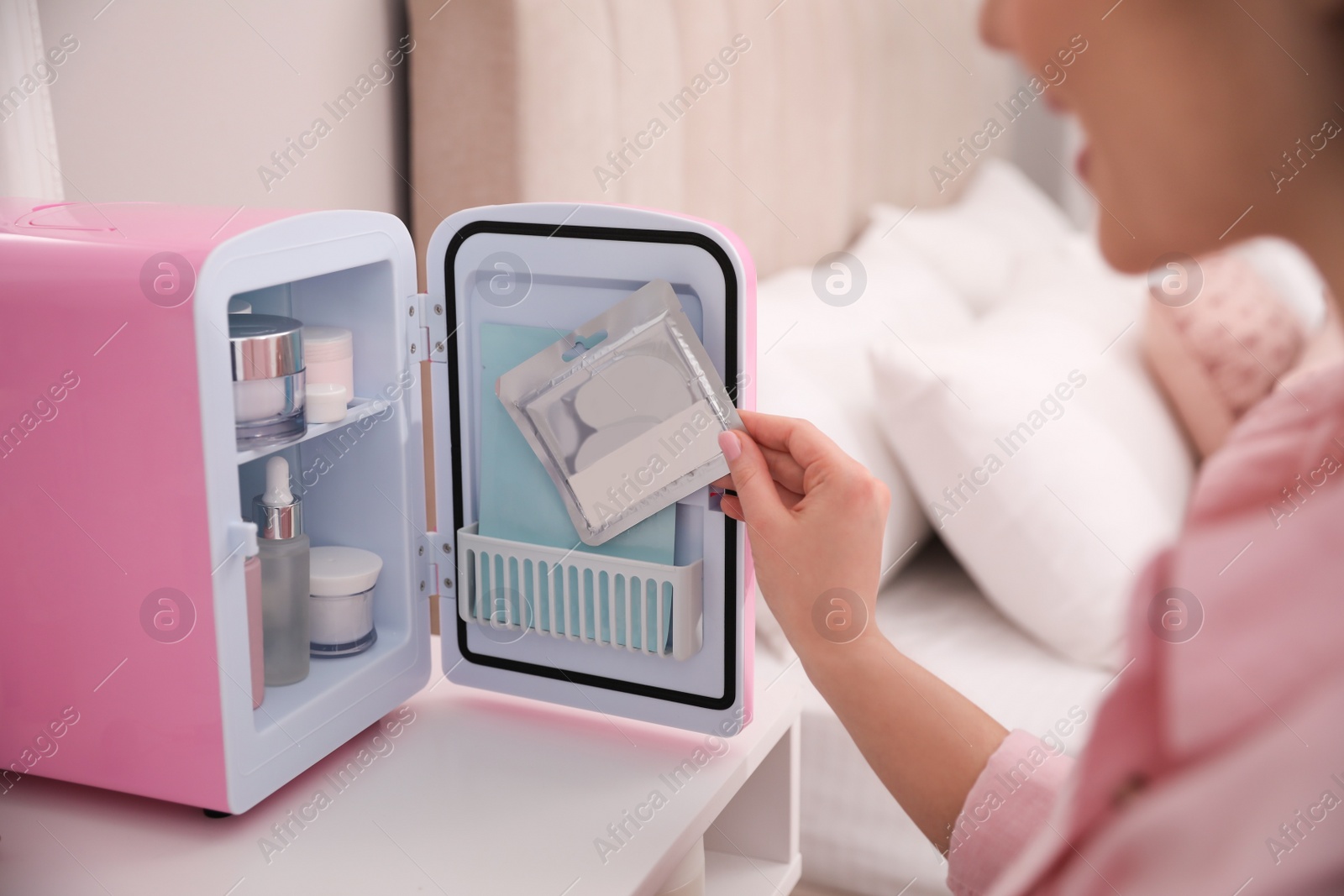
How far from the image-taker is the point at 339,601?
73 cm

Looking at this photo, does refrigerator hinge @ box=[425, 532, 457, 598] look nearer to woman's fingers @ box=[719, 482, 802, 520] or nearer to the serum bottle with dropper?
the serum bottle with dropper

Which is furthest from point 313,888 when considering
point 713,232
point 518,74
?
point 518,74

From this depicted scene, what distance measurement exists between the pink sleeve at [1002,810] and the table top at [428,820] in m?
0.16

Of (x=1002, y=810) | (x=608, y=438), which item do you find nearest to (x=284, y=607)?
(x=608, y=438)

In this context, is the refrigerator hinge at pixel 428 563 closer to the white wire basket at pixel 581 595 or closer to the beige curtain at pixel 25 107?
the white wire basket at pixel 581 595

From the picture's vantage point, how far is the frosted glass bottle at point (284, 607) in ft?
2.23

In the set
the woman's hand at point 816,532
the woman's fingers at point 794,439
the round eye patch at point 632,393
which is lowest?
the woman's hand at point 816,532

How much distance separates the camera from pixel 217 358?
58cm

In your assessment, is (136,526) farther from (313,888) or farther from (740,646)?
(740,646)

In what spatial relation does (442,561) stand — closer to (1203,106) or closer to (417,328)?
(417,328)

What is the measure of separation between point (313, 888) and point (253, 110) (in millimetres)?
632

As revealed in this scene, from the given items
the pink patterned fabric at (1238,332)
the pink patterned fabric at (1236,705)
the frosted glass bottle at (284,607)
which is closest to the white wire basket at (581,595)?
the frosted glass bottle at (284,607)

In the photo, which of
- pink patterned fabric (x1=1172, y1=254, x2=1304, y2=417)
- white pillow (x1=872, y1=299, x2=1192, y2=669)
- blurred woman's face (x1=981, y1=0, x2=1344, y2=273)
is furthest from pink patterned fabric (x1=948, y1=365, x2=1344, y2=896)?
pink patterned fabric (x1=1172, y1=254, x2=1304, y2=417)

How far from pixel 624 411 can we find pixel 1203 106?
0.51 m
